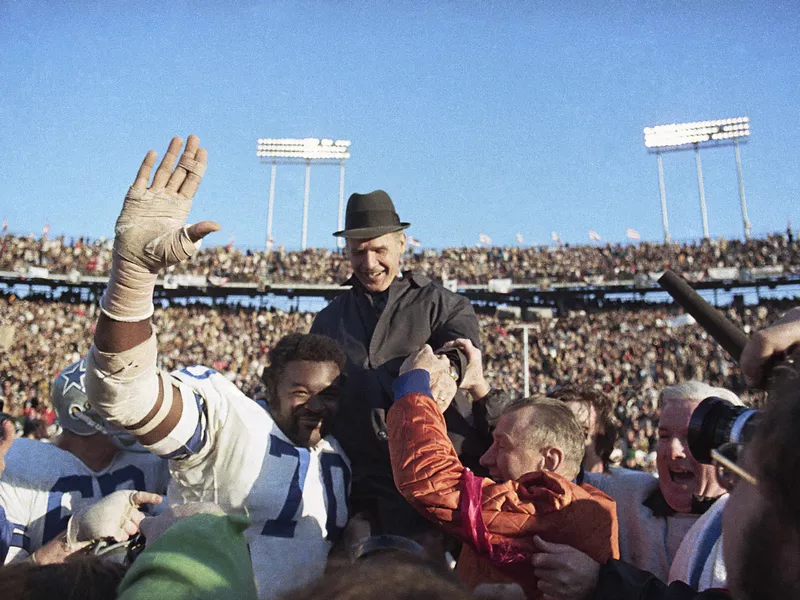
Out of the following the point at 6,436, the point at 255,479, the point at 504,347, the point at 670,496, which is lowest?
the point at 670,496

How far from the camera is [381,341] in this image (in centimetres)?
297

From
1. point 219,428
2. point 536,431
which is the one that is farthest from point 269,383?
point 536,431

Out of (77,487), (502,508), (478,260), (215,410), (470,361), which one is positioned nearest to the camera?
(502,508)

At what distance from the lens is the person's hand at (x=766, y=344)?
152 centimetres

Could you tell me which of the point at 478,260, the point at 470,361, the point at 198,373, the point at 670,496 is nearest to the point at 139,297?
the point at 198,373

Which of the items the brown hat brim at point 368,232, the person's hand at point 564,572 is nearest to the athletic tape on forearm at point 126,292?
the person's hand at point 564,572

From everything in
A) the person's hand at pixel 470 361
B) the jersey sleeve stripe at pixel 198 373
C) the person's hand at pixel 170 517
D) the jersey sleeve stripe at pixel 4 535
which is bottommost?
the jersey sleeve stripe at pixel 4 535

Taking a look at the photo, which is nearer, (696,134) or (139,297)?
(139,297)

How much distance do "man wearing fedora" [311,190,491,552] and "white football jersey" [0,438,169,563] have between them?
944 mm

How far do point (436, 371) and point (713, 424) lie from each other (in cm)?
99

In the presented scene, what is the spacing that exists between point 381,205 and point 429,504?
1.71 m

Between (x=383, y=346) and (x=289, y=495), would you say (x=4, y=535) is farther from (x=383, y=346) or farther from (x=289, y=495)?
(x=383, y=346)

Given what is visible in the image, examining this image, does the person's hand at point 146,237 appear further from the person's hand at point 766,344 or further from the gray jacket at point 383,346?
the person's hand at point 766,344

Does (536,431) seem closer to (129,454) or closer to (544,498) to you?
(544,498)
